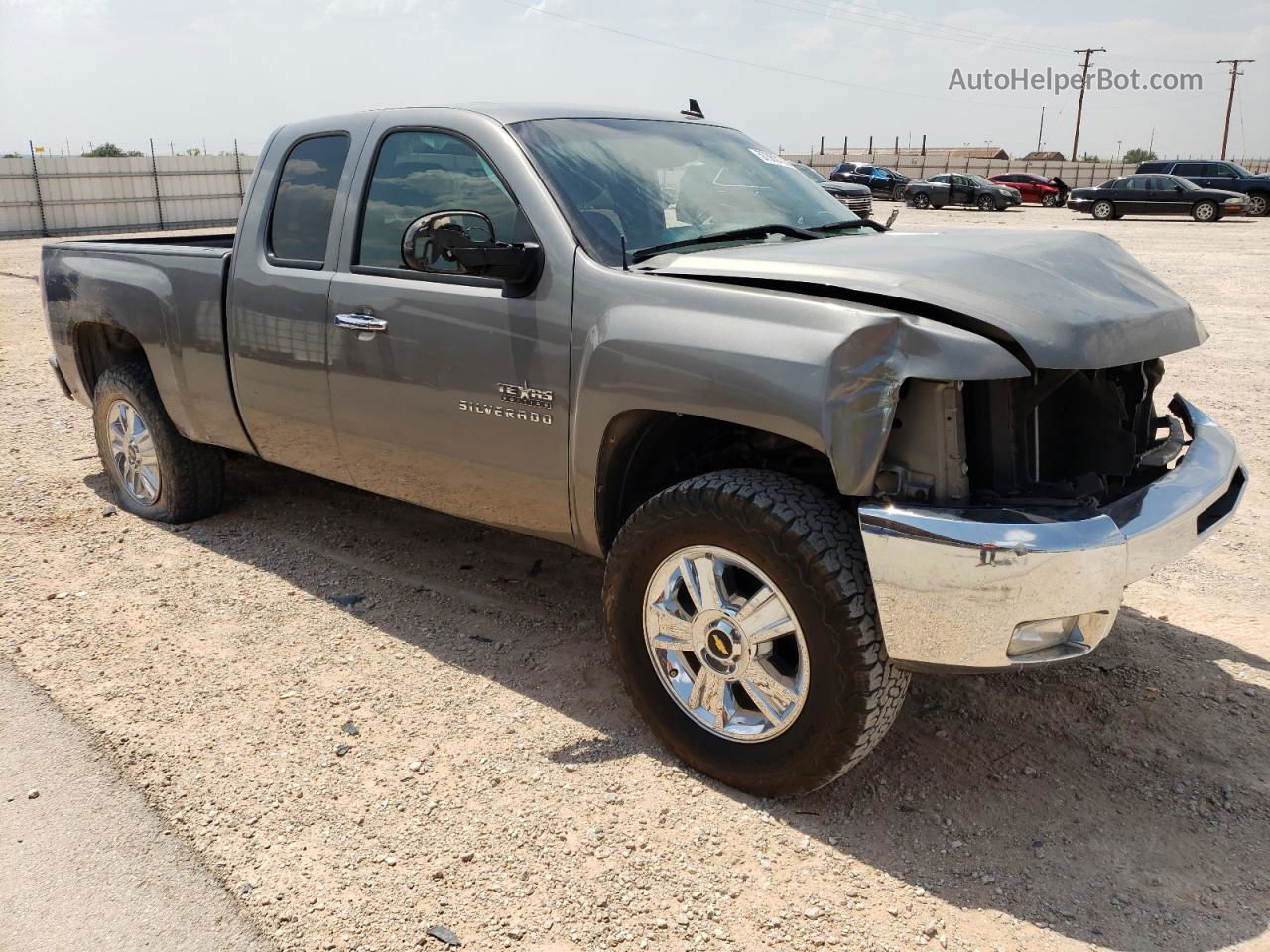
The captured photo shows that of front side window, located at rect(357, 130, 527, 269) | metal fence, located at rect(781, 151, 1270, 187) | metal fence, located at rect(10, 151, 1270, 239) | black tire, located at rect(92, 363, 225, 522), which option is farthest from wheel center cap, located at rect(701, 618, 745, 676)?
metal fence, located at rect(781, 151, 1270, 187)

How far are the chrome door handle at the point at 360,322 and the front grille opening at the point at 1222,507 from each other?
8.97 feet

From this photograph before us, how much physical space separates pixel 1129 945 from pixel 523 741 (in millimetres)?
1788

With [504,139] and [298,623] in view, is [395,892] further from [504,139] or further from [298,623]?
[504,139]

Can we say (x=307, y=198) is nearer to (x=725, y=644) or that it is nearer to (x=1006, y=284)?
(x=725, y=644)

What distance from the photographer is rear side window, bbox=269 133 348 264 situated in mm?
4250

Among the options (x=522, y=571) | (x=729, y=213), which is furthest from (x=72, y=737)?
(x=729, y=213)

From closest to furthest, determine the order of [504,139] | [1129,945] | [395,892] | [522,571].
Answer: [1129,945] → [395,892] → [504,139] → [522,571]

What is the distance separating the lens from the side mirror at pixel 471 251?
3316mm

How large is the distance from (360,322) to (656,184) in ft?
3.93

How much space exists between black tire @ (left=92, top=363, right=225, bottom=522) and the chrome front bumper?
12.6 ft

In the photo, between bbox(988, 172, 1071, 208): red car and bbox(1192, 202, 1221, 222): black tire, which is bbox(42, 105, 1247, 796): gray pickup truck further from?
bbox(988, 172, 1071, 208): red car

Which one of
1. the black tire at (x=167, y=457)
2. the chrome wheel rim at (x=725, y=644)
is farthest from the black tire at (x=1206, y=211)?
the chrome wheel rim at (x=725, y=644)

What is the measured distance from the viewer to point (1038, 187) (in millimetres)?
39875

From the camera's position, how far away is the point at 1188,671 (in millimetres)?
3840
